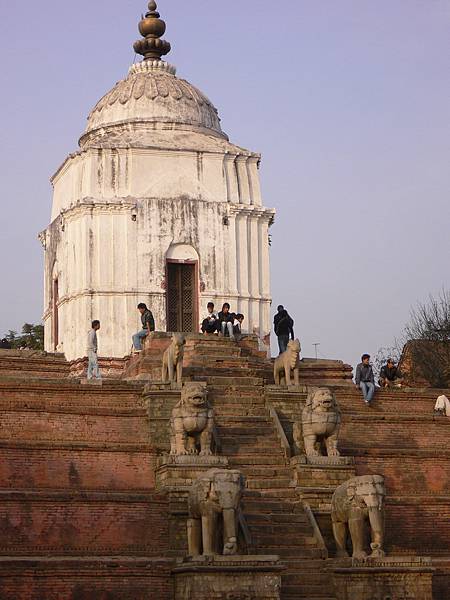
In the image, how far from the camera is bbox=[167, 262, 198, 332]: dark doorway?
38875 mm

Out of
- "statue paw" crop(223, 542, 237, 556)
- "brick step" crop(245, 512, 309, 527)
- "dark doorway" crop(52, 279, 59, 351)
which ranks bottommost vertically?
"statue paw" crop(223, 542, 237, 556)

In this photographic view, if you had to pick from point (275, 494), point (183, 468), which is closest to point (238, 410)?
point (275, 494)

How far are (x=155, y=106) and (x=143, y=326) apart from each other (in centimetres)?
818

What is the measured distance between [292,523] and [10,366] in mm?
12516

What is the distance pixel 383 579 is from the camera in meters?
23.5

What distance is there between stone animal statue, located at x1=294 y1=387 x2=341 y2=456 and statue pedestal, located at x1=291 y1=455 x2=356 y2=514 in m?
0.31

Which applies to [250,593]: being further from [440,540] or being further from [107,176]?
[107,176]

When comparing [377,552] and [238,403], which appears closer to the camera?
[377,552]

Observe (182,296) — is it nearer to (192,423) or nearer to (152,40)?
(152,40)

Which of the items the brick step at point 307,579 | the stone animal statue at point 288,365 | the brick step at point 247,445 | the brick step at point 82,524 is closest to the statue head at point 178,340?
the stone animal statue at point 288,365

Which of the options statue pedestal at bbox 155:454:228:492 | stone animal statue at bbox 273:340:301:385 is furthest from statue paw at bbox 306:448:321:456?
stone animal statue at bbox 273:340:301:385

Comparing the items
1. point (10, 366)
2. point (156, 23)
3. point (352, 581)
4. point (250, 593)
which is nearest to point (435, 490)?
point (352, 581)

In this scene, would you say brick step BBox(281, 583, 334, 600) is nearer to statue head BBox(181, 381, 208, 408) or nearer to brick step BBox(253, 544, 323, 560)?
brick step BBox(253, 544, 323, 560)

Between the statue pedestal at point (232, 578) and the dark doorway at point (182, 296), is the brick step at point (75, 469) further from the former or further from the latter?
the dark doorway at point (182, 296)
